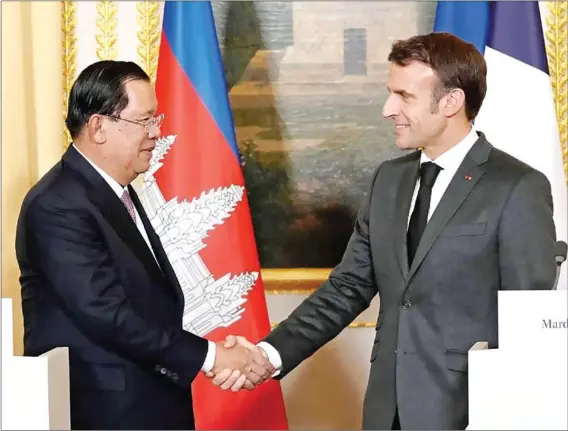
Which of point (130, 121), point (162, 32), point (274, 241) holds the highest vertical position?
point (162, 32)

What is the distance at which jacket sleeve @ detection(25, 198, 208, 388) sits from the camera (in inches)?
84.8

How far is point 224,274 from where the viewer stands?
3.31 meters

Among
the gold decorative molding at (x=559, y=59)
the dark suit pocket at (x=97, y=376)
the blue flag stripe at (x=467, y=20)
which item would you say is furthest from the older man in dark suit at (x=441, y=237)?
the gold decorative molding at (x=559, y=59)

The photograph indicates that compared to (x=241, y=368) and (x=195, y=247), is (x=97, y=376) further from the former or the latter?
(x=195, y=247)

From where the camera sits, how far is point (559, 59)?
11.9ft

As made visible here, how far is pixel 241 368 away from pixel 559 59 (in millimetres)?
1982

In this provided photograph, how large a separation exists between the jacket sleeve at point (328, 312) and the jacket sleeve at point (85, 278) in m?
0.49

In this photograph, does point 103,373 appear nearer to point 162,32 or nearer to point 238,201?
point 238,201

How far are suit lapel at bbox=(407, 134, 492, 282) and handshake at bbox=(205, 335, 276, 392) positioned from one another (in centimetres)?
61

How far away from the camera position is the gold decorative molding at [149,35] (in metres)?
3.70

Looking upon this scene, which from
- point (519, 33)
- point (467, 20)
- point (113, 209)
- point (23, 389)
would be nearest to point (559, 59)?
point (519, 33)

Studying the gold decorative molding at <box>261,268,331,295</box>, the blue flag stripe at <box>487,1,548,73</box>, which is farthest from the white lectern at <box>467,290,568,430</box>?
the gold decorative molding at <box>261,268,331,295</box>

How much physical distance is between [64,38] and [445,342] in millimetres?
2299

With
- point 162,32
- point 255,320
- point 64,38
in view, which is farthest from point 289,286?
point 64,38
